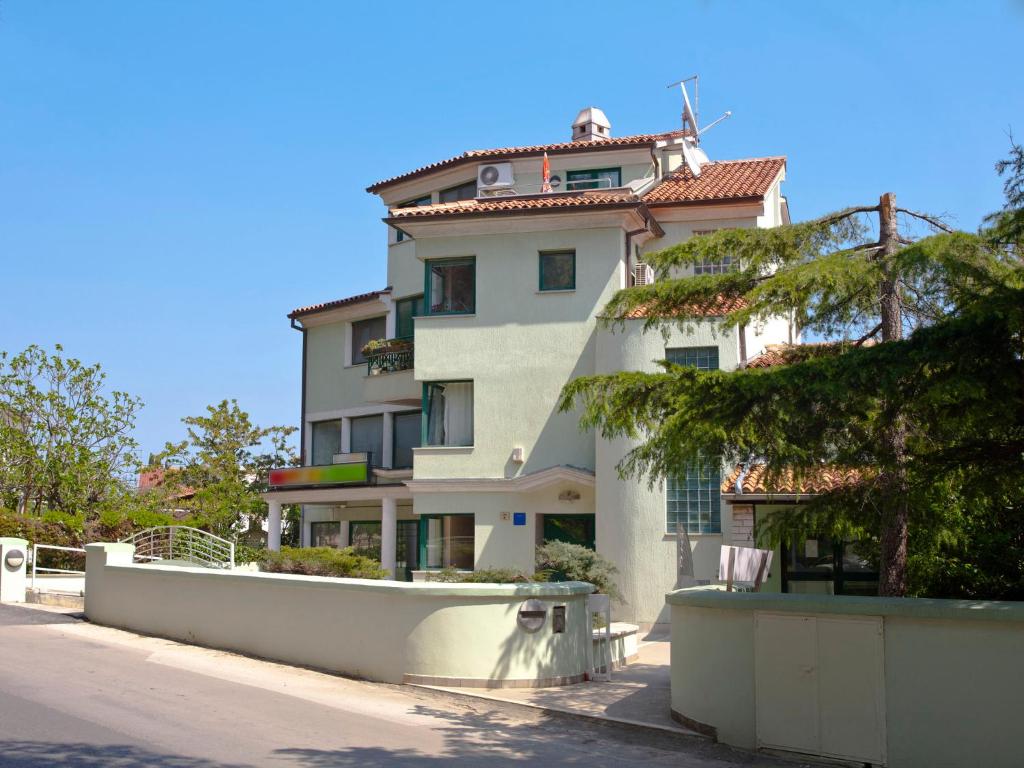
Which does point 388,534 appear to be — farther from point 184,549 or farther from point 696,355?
point 696,355

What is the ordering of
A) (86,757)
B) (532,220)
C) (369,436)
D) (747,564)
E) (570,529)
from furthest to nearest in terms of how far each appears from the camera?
(369,436)
(532,220)
(570,529)
(747,564)
(86,757)

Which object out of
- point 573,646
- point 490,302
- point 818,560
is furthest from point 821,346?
point 490,302

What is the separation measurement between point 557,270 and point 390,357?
6367mm

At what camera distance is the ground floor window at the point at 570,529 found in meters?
25.3

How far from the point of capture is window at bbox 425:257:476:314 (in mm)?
26750

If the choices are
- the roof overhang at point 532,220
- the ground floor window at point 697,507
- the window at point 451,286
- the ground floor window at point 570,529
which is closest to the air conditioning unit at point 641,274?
the roof overhang at point 532,220

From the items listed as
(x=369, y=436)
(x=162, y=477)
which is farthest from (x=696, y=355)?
(x=162, y=477)

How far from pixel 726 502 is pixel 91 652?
38.8 feet

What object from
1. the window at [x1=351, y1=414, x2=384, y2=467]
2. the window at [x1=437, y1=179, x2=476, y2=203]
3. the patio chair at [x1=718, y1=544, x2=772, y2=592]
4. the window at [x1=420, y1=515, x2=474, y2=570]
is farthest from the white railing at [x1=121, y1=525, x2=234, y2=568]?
the window at [x1=437, y1=179, x2=476, y2=203]

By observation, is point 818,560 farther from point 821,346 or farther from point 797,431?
point 797,431

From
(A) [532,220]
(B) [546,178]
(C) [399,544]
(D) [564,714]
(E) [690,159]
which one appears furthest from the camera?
(C) [399,544]

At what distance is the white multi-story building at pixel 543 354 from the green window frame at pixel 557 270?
38mm

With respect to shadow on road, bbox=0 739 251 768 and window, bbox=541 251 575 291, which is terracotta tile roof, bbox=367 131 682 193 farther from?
shadow on road, bbox=0 739 251 768

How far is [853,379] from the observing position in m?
9.64
